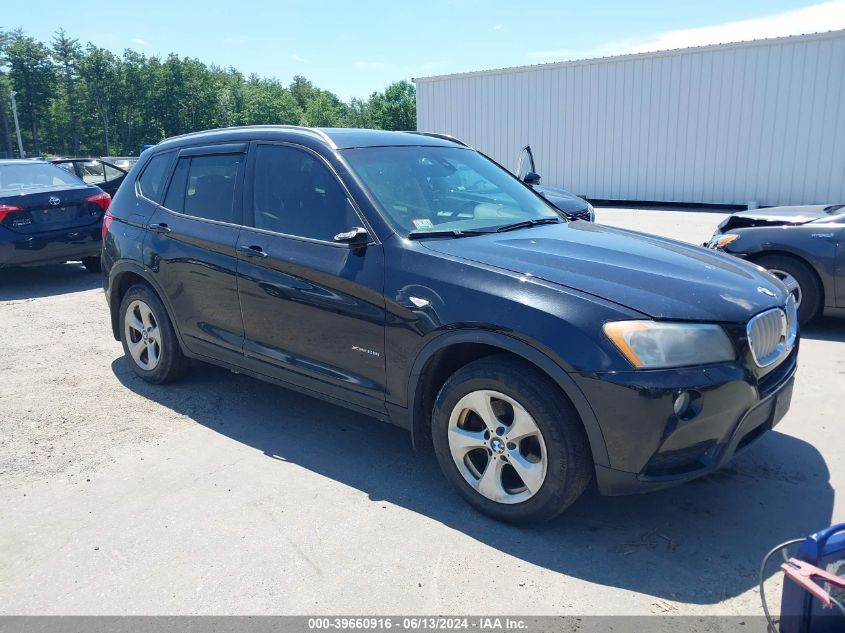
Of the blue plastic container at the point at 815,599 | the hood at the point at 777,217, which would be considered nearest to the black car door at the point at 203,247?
the blue plastic container at the point at 815,599

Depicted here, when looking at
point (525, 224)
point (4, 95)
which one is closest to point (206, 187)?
point (525, 224)

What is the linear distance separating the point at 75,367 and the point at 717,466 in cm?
502

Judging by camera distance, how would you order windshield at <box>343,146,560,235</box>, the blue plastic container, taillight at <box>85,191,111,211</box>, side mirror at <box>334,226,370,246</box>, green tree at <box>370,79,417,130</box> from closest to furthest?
the blue plastic container → side mirror at <box>334,226,370,246</box> → windshield at <box>343,146,560,235</box> → taillight at <box>85,191,111,211</box> → green tree at <box>370,79,417,130</box>

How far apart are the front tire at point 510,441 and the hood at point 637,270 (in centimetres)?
48

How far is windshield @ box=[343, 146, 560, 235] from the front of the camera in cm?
376

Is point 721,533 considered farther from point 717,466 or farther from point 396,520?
point 396,520

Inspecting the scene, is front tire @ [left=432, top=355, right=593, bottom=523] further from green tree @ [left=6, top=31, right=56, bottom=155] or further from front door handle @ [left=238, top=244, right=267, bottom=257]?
green tree @ [left=6, top=31, right=56, bottom=155]

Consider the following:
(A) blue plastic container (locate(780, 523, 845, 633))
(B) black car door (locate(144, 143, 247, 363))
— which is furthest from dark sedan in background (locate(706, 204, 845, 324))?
(B) black car door (locate(144, 143, 247, 363))

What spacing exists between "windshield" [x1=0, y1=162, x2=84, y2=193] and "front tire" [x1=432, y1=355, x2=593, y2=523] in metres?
8.10

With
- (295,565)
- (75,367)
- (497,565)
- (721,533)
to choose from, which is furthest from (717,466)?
(75,367)

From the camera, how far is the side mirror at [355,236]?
3.53 metres

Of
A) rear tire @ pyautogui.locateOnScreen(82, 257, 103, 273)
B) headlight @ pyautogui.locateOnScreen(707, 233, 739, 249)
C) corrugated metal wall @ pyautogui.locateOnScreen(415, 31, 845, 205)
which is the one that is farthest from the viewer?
corrugated metal wall @ pyautogui.locateOnScreen(415, 31, 845, 205)

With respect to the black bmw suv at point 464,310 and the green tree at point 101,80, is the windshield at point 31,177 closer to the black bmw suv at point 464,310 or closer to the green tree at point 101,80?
the black bmw suv at point 464,310

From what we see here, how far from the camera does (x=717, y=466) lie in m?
2.89
